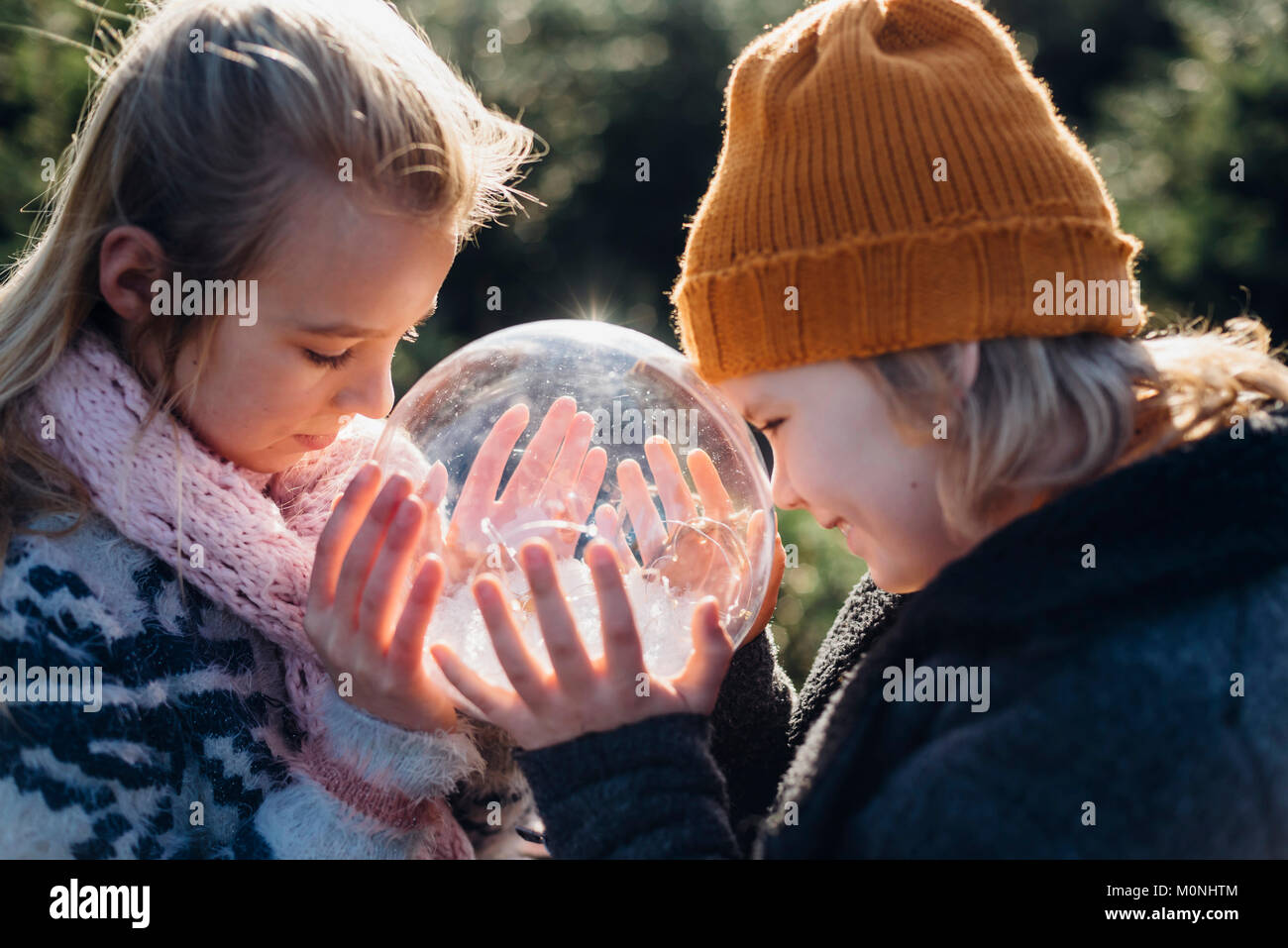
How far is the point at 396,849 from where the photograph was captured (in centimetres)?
196

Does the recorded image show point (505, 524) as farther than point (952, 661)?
Yes

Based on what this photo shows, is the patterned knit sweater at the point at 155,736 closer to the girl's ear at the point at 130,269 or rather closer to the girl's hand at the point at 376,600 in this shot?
the girl's hand at the point at 376,600

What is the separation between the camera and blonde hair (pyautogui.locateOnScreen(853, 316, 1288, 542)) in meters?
1.75

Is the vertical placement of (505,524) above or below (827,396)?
below

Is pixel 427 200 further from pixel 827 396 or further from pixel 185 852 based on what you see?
pixel 185 852

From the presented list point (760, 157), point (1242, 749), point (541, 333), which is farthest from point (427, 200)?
point (1242, 749)

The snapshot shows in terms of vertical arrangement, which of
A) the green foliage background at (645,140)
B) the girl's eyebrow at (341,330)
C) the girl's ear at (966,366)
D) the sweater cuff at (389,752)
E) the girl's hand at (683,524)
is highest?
the green foliage background at (645,140)

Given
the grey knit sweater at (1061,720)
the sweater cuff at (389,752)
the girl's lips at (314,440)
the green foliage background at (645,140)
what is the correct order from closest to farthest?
the grey knit sweater at (1061,720), the sweater cuff at (389,752), the girl's lips at (314,440), the green foliage background at (645,140)

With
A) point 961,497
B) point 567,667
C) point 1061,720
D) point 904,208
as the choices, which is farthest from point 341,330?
point 1061,720

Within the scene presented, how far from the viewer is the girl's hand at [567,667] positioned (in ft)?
5.92

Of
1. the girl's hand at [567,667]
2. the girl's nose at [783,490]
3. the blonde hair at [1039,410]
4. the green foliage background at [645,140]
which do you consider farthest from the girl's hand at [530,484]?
the green foliage background at [645,140]

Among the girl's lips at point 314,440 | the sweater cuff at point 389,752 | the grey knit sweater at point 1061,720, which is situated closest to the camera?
the grey knit sweater at point 1061,720

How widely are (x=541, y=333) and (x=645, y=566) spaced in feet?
→ 1.60

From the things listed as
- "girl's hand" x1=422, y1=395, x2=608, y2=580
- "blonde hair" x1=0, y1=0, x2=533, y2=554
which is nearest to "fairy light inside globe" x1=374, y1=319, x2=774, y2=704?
"girl's hand" x1=422, y1=395, x2=608, y2=580
